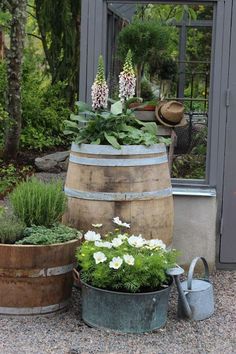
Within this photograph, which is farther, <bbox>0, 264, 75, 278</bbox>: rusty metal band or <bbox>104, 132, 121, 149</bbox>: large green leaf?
<bbox>104, 132, 121, 149</bbox>: large green leaf

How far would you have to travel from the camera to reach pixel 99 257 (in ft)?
12.5

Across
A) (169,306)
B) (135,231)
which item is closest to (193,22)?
(135,231)

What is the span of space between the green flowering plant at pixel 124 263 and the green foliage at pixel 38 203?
0.33 metres

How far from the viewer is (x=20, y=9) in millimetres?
8664

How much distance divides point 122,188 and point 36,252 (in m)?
0.71

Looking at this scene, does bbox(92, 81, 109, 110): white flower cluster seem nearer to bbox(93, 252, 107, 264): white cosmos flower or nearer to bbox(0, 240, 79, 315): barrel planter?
bbox(0, 240, 79, 315): barrel planter

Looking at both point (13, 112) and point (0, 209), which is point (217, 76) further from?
point (13, 112)

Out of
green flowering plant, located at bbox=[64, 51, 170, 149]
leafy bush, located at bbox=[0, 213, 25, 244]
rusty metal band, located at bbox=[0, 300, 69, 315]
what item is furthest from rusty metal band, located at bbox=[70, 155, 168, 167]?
rusty metal band, located at bbox=[0, 300, 69, 315]

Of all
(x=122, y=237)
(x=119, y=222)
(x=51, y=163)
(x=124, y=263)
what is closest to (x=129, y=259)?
(x=124, y=263)

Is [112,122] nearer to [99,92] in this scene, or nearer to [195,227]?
[99,92]

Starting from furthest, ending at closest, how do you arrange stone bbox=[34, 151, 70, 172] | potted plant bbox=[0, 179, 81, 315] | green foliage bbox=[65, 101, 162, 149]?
1. stone bbox=[34, 151, 70, 172]
2. green foliage bbox=[65, 101, 162, 149]
3. potted plant bbox=[0, 179, 81, 315]

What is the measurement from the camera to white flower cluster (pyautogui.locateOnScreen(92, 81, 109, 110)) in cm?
450

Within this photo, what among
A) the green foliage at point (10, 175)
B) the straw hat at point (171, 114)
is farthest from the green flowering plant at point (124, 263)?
the green foliage at point (10, 175)

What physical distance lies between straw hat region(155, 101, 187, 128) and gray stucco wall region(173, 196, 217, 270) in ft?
1.98
